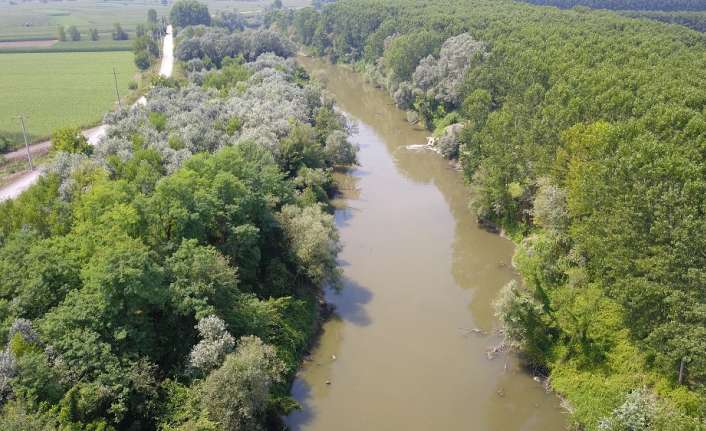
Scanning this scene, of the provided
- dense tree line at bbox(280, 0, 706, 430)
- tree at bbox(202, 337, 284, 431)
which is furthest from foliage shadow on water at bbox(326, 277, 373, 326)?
tree at bbox(202, 337, 284, 431)

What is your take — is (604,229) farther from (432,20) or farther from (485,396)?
(432,20)

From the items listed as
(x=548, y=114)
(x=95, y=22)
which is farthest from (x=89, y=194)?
(x=95, y=22)

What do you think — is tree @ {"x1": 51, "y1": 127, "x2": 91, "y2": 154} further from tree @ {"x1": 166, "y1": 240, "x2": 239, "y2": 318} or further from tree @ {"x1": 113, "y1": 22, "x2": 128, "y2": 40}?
tree @ {"x1": 113, "y1": 22, "x2": 128, "y2": 40}

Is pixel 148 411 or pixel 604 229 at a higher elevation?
pixel 604 229

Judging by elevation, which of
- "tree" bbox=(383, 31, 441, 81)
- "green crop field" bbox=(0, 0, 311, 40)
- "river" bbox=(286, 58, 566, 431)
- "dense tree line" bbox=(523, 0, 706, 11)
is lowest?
"river" bbox=(286, 58, 566, 431)

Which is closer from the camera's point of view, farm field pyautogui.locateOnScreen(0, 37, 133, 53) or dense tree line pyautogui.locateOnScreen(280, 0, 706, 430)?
dense tree line pyautogui.locateOnScreen(280, 0, 706, 430)

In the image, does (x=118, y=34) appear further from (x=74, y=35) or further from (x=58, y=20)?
(x=58, y=20)

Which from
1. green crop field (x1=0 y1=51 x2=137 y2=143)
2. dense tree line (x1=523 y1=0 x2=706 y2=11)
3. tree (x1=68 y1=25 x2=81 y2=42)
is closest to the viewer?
green crop field (x1=0 y1=51 x2=137 y2=143)

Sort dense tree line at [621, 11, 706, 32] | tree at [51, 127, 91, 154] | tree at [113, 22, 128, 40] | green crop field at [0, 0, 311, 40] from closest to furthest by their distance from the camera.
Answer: tree at [51, 127, 91, 154] < dense tree line at [621, 11, 706, 32] < tree at [113, 22, 128, 40] < green crop field at [0, 0, 311, 40]
